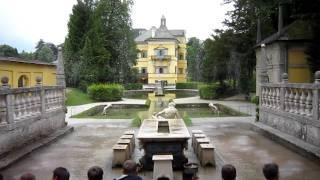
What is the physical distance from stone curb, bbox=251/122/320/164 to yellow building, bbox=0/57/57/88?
13902 mm

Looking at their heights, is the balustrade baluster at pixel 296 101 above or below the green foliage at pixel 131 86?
above

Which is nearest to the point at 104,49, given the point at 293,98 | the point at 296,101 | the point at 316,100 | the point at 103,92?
the point at 103,92

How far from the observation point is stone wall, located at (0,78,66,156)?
11211 mm

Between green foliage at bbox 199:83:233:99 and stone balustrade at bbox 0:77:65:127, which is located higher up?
stone balustrade at bbox 0:77:65:127

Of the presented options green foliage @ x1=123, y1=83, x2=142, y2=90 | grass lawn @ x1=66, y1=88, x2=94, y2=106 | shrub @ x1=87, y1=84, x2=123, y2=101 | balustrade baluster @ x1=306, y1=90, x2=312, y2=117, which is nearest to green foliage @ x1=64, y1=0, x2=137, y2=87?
green foliage @ x1=123, y1=83, x2=142, y2=90

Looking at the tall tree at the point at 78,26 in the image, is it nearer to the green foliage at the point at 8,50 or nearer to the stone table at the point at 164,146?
the green foliage at the point at 8,50

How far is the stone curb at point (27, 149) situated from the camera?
33.5 feet

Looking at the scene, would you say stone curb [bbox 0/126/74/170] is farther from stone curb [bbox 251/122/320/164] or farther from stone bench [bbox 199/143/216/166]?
stone curb [bbox 251/122/320/164]

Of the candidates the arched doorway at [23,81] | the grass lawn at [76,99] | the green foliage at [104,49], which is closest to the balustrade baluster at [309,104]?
the arched doorway at [23,81]

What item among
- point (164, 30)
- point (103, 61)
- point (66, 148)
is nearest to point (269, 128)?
point (66, 148)

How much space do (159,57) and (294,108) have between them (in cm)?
6752

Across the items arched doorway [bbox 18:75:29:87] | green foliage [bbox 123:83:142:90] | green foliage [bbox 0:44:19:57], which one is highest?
green foliage [bbox 0:44:19:57]

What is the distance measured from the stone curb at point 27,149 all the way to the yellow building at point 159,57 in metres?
64.8

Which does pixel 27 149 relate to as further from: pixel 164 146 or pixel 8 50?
pixel 8 50
